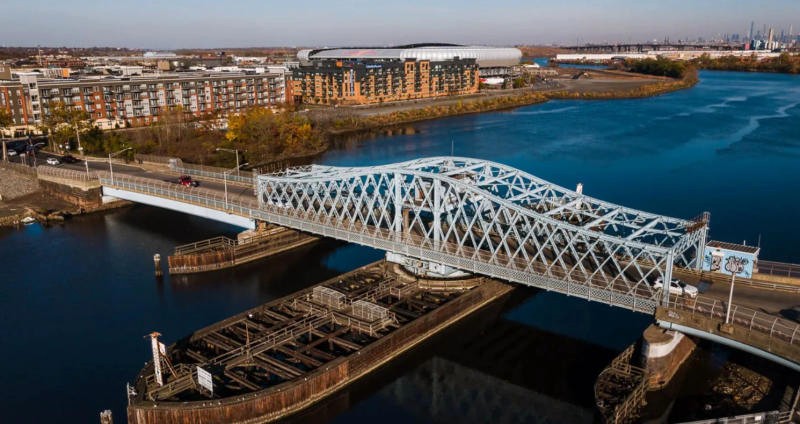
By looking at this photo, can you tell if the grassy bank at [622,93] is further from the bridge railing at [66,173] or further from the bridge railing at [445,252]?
the bridge railing at [445,252]

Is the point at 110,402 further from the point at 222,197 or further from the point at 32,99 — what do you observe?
the point at 32,99

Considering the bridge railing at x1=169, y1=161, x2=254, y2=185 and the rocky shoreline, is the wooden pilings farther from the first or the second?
the rocky shoreline

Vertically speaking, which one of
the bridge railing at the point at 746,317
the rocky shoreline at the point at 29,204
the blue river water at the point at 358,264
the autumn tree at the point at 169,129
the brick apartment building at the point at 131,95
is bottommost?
the blue river water at the point at 358,264

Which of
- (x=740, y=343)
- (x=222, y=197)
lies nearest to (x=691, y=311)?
(x=740, y=343)

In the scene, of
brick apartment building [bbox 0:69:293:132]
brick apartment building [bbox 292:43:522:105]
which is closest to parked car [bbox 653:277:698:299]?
brick apartment building [bbox 0:69:293:132]

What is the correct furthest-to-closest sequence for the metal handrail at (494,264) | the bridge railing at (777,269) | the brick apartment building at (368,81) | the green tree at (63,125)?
the brick apartment building at (368,81) → the green tree at (63,125) → the bridge railing at (777,269) → the metal handrail at (494,264)

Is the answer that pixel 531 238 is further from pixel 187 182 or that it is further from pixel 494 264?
pixel 187 182

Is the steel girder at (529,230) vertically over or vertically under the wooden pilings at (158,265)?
over

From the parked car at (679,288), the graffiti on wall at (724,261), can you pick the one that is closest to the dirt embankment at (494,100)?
the graffiti on wall at (724,261)
